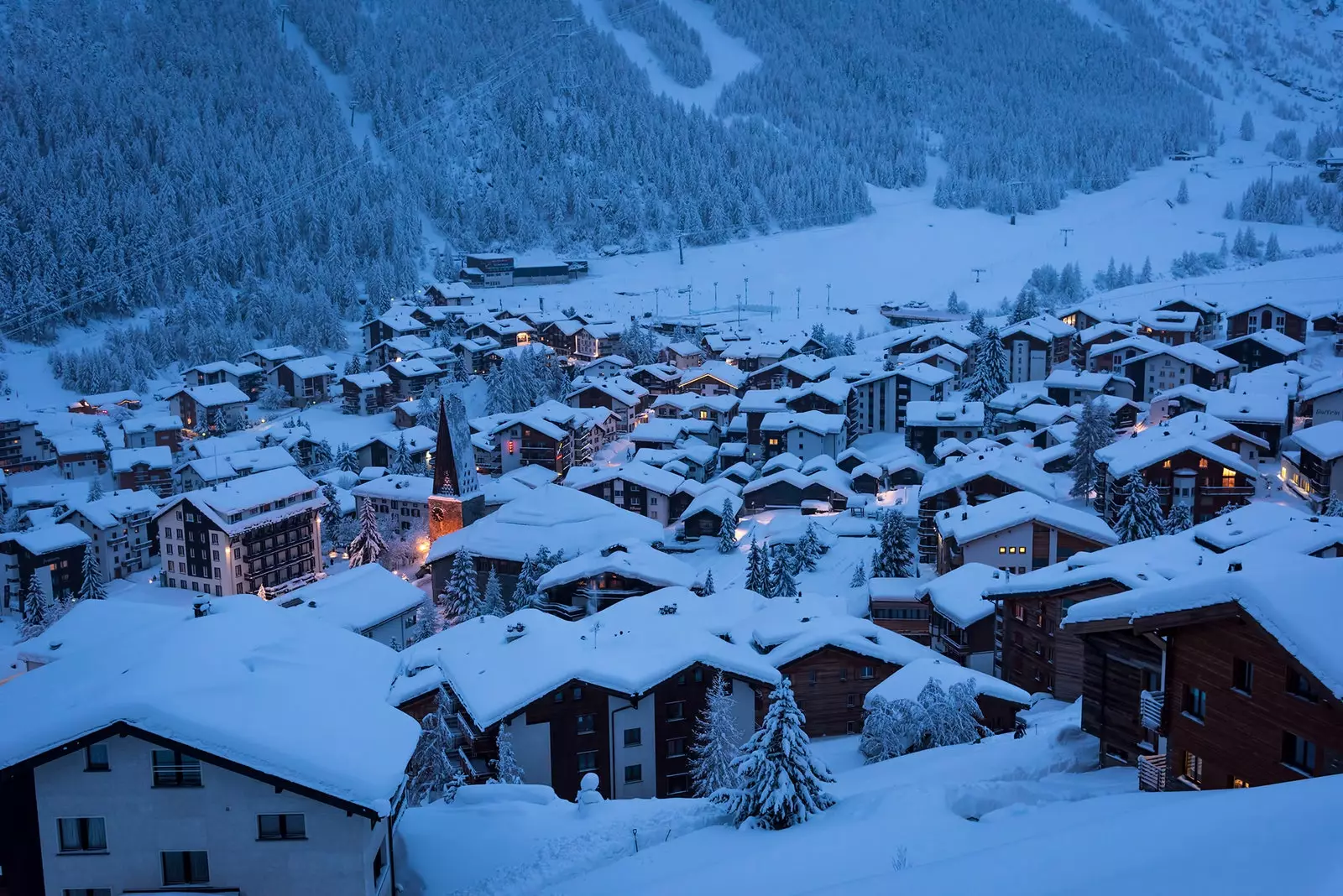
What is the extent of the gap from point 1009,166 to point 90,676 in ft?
484

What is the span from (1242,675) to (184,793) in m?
9.85

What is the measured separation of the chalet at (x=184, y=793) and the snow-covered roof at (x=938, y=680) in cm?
1345

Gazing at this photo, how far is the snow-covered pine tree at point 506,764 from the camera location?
18812 millimetres

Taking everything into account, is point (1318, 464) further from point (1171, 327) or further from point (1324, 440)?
point (1171, 327)

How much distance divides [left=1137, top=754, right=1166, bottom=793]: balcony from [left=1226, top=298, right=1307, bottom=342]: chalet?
58.1 metres

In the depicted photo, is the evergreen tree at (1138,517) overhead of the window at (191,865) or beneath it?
beneath

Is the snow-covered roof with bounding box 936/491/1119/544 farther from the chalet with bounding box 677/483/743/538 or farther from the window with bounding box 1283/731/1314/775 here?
the window with bounding box 1283/731/1314/775

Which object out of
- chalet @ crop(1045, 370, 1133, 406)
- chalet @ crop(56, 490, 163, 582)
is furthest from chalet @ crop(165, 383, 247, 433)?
chalet @ crop(1045, 370, 1133, 406)

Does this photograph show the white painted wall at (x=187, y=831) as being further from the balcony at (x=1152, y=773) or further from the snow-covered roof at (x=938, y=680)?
the snow-covered roof at (x=938, y=680)

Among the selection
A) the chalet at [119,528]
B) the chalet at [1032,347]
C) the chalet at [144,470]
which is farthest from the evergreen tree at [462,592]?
the chalet at [1032,347]

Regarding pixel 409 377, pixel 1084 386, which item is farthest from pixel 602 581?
pixel 409 377

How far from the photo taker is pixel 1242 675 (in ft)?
32.1

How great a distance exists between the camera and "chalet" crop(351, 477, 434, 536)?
163ft

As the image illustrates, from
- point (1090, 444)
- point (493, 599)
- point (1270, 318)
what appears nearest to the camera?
point (493, 599)
